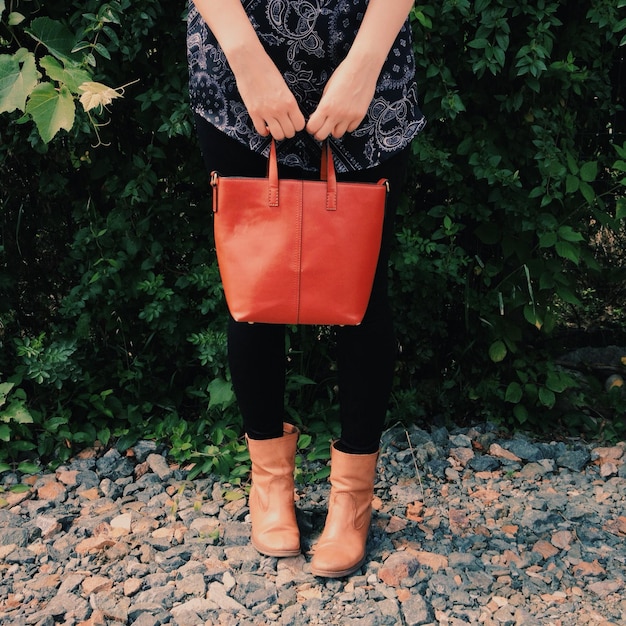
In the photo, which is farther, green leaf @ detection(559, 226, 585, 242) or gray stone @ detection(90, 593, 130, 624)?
green leaf @ detection(559, 226, 585, 242)

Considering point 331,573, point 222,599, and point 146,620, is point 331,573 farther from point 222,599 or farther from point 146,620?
point 146,620

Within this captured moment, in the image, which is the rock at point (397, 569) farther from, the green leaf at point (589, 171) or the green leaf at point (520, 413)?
the green leaf at point (589, 171)

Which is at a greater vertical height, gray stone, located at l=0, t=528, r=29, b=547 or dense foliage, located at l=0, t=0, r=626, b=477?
dense foliage, located at l=0, t=0, r=626, b=477

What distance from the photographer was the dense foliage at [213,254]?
2166 millimetres

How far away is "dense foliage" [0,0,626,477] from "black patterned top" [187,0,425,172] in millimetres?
516

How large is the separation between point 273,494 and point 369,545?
268 mm

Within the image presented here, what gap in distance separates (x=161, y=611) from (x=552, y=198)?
150 cm

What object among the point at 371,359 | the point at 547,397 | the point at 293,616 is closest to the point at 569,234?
the point at 547,397

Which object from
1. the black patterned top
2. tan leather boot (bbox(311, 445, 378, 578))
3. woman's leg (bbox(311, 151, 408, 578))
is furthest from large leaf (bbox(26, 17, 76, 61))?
tan leather boot (bbox(311, 445, 378, 578))

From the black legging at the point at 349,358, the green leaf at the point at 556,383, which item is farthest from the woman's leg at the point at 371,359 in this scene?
the green leaf at the point at 556,383

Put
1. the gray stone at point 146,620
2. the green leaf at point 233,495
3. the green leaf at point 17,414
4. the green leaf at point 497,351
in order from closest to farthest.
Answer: the gray stone at point 146,620, the green leaf at point 233,495, the green leaf at point 17,414, the green leaf at point 497,351

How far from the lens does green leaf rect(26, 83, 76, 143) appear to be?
1439 mm

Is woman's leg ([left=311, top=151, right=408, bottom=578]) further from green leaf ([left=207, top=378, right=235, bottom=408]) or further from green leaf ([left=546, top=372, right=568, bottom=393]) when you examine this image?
green leaf ([left=546, top=372, right=568, bottom=393])

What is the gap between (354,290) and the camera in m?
1.59
